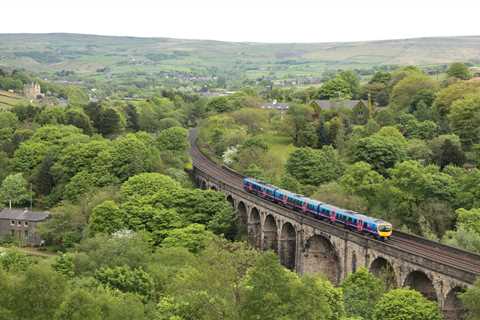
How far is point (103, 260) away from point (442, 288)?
19215 millimetres

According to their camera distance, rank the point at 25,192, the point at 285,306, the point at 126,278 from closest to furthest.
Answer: the point at 285,306, the point at 126,278, the point at 25,192

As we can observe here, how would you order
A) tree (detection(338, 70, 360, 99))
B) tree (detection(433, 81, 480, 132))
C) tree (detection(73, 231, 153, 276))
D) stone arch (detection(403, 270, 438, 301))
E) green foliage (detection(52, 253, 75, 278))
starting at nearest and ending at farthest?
green foliage (detection(52, 253, 75, 278)) → stone arch (detection(403, 270, 438, 301)) → tree (detection(73, 231, 153, 276)) → tree (detection(433, 81, 480, 132)) → tree (detection(338, 70, 360, 99))

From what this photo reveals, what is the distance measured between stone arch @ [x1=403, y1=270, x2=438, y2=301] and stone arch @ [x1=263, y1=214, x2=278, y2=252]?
1916 cm

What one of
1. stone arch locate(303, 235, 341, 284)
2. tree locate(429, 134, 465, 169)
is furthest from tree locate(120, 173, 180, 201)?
tree locate(429, 134, 465, 169)

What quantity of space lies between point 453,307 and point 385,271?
6.10 metres

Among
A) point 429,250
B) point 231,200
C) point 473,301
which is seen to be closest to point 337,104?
point 231,200

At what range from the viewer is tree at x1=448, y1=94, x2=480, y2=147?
7438cm

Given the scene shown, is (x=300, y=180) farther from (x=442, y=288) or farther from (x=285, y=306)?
(x=285, y=306)

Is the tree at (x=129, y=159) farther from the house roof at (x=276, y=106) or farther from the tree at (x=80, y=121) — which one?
the house roof at (x=276, y=106)

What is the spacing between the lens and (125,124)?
358ft

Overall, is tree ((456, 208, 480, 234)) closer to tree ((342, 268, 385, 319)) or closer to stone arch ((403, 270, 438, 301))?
stone arch ((403, 270, 438, 301))

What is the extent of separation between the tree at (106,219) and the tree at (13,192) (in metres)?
18.1

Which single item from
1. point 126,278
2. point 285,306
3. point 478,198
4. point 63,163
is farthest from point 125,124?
point 285,306

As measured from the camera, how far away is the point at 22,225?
6675 cm
